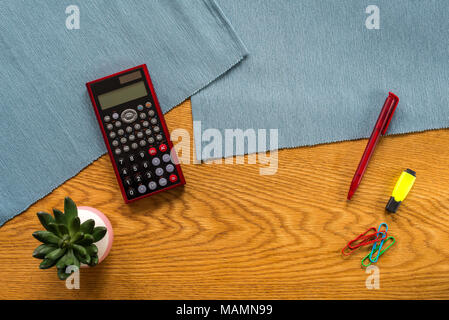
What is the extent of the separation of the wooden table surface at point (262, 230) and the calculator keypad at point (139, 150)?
0.09 ft

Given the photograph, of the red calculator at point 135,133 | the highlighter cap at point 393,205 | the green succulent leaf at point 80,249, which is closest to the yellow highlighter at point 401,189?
the highlighter cap at point 393,205

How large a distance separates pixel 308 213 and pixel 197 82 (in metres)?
0.24

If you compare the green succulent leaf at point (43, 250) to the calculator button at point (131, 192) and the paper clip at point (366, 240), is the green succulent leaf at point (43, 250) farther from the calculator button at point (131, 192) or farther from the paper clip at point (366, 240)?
the paper clip at point (366, 240)

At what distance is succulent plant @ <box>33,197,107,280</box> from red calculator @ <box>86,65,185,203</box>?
0.26 feet

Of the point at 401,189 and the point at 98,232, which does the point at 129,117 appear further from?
the point at 401,189

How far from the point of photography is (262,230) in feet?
1.59

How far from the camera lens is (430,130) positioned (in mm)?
486

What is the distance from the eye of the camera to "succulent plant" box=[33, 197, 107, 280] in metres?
0.39

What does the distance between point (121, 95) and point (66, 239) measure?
0.20 meters

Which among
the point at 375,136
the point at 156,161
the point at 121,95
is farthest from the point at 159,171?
the point at 375,136

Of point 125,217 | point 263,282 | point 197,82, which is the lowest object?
point 263,282

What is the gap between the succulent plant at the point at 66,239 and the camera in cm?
39
